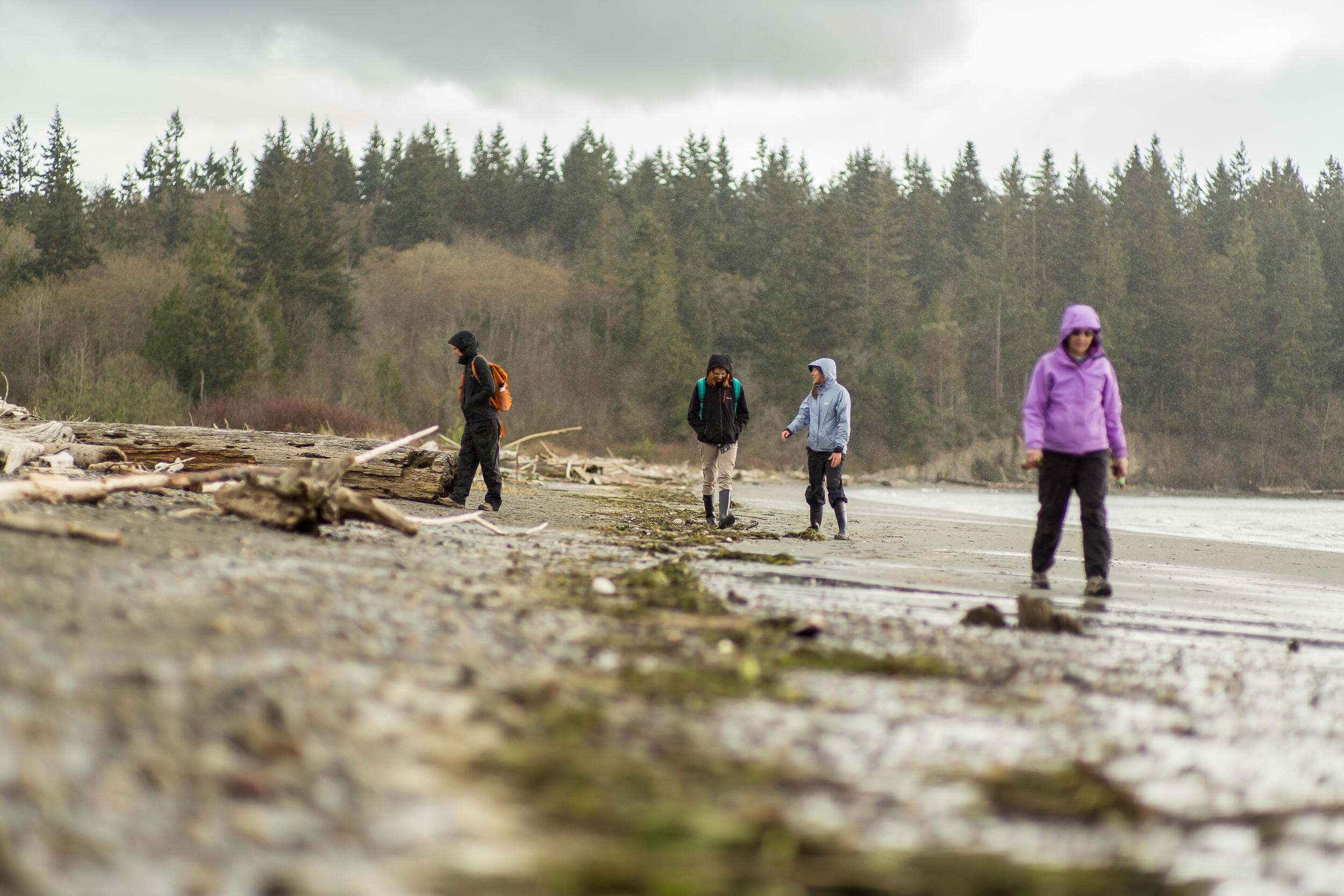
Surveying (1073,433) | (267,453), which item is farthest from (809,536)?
(267,453)

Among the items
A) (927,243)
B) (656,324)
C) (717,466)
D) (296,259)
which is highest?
(927,243)

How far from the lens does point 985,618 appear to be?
5301 millimetres

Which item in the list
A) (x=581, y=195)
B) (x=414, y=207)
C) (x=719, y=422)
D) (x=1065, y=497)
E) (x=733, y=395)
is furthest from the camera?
(x=581, y=195)

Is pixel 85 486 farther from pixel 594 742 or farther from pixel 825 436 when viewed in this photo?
pixel 825 436

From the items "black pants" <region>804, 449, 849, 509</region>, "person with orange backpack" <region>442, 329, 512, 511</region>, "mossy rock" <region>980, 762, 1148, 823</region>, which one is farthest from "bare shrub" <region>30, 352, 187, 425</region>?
"mossy rock" <region>980, 762, 1148, 823</region>

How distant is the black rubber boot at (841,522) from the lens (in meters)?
12.1

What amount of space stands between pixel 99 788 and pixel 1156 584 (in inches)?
323

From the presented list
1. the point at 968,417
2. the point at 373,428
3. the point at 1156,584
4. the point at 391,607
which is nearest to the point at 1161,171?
the point at 968,417

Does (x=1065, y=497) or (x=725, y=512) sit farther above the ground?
(x=1065, y=497)

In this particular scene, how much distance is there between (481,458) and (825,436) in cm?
393

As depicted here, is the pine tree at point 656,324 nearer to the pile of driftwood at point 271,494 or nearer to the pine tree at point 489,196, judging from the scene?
the pine tree at point 489,196

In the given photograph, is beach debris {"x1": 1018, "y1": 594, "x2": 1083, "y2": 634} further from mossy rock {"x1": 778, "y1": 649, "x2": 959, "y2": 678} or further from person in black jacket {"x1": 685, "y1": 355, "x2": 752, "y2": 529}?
person in black jacket {"x1": 685, "y1": 355, "x2": 752, "y2": 529}

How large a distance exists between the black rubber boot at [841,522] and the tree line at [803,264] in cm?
3661

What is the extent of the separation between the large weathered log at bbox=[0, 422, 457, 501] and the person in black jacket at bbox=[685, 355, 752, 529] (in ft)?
9.83
